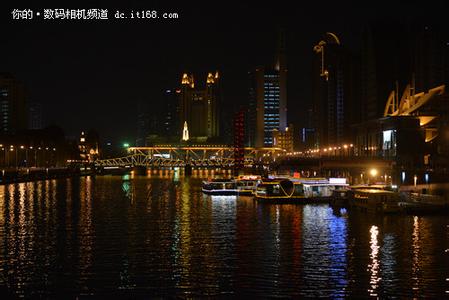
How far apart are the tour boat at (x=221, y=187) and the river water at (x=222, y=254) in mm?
21729

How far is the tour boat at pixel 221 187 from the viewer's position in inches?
3012

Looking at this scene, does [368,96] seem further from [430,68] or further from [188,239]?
[188,239]

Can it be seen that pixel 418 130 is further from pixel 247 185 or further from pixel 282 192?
pixel 282 192

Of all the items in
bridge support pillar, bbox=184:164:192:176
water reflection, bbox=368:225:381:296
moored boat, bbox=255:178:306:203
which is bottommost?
water reflection, bbox=368:225:381:296

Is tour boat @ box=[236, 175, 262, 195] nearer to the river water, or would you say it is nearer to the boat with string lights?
the boat with string lights

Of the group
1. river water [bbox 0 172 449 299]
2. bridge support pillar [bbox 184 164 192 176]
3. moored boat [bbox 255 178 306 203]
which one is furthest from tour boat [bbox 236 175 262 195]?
bridge support pillar [bbox 184 164 192 176]

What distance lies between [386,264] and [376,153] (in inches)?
3955

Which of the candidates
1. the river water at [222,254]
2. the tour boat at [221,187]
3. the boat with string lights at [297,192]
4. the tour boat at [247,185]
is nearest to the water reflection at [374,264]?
the river water at [222,254]

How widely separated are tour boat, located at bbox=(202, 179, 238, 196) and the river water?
71.3 feet

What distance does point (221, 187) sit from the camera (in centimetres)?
7806

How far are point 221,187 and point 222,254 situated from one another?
45943 mm

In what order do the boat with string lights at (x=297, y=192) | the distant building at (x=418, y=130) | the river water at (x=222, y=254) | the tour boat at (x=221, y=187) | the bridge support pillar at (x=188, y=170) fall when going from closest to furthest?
1. the river water at (x=222, y=254)
2. the boat with string lights at (x=297, y=192)
3. the tour boat at (x=221, y=187)
4. the distant building at (x=418, y=130)
5. the bridge support pillar at (x=188, y=170)

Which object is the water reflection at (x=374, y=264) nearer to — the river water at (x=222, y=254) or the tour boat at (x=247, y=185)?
the river water at (x=222, y=254)

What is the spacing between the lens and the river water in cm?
2489
